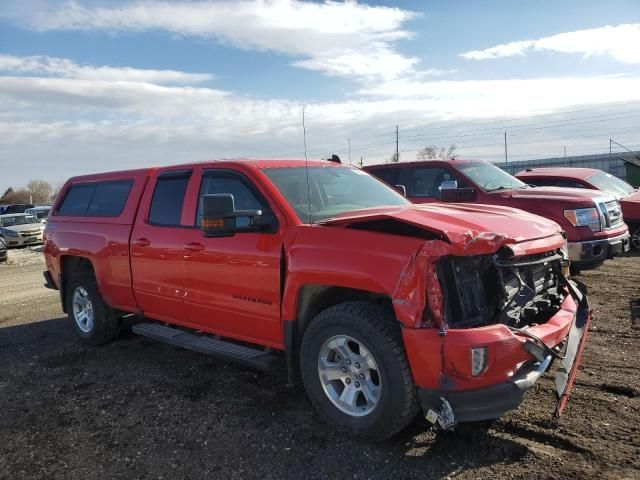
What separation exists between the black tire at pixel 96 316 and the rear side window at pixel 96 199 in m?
0.75

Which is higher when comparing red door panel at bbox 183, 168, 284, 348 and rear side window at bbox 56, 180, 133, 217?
rear side window at bbox 56, 180, 133, 217

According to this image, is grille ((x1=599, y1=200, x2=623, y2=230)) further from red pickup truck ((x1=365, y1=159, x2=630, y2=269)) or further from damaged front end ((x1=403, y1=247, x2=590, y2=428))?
damaged front end ((x1=403, y1=247, x2=590, y2=428))

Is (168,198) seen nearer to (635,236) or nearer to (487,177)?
(487,177)

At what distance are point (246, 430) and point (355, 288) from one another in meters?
1.35

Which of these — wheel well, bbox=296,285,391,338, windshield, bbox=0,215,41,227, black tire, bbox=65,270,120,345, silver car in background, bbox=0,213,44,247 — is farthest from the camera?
windshield, bbox=0,215,41,227

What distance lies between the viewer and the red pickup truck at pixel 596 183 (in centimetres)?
1080

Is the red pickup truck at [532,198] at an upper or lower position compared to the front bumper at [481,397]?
upper

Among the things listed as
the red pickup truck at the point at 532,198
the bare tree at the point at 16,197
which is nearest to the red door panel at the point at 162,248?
the red pickup truck at the point at 532,198

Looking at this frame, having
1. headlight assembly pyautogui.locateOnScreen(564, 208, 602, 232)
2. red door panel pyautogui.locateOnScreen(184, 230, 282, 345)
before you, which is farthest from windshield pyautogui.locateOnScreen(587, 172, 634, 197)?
red door panel pyautogui.locateOnScreen(184, 230, 282, 345)

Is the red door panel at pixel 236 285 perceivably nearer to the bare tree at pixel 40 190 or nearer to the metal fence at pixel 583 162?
the metal fence at pixel 583 162

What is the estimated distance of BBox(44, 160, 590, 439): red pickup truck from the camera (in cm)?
315

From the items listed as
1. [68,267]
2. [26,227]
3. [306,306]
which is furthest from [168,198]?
[26,227]

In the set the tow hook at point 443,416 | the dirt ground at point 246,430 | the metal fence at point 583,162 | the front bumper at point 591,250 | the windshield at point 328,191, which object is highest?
the metal fence at point 583,162

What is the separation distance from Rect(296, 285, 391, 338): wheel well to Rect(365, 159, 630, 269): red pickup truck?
3057mm
